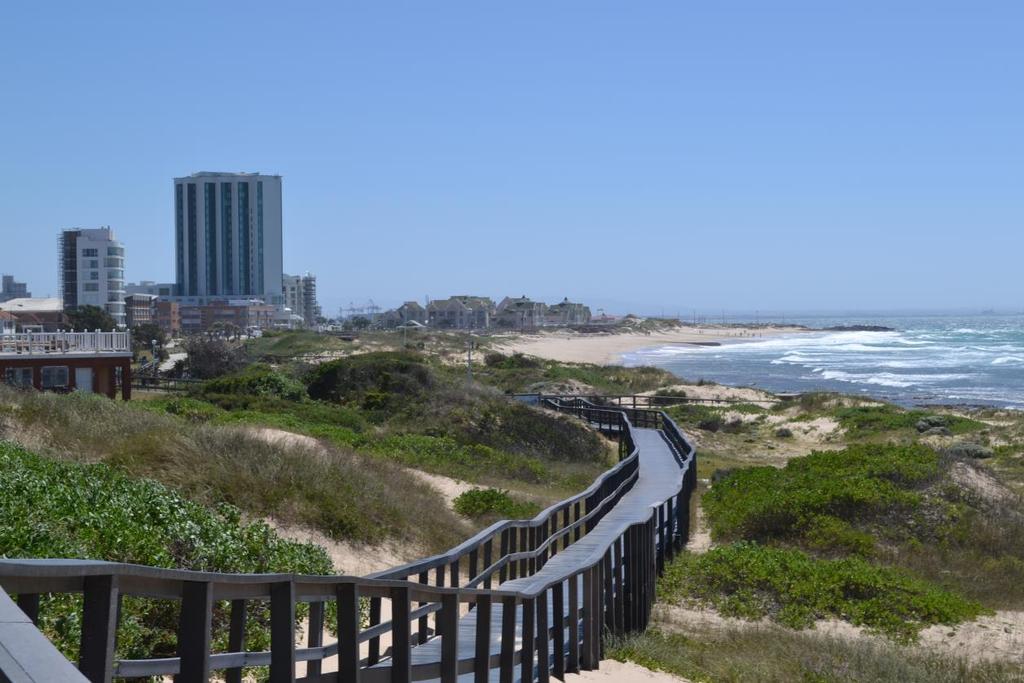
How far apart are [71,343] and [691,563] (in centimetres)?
2337

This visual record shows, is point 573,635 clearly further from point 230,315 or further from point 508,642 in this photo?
point 230,315

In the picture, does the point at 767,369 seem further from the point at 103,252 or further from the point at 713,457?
the point at 103,252

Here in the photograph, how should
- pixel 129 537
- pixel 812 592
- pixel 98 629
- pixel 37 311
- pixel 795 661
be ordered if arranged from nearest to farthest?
pixel 98 629 < pixel 129 537 < pixel 795 661 < pixel 812 592 < pixel 37 311

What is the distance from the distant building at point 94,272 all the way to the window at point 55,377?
107 m

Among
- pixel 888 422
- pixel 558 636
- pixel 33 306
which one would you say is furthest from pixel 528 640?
pixel 33 306

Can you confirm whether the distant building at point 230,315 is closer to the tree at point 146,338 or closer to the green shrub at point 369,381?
the tree at point 146,338

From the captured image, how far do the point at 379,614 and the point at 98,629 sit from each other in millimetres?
3069

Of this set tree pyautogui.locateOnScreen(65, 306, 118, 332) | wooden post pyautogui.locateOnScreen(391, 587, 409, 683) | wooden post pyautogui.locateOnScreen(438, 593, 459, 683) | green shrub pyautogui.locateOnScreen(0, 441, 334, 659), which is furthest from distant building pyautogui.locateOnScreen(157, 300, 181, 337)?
wooden post pyautogui.locateOnScreen(391, 587, 409, 683)

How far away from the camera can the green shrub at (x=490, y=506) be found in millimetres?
16578

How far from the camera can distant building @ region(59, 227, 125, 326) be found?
13562cm

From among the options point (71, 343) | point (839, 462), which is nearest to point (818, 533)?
point (839, 462)

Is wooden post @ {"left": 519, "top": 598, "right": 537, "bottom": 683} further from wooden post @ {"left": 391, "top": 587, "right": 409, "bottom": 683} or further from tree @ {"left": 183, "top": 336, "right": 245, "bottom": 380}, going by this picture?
tree @ {"left": 183, "top": 336, "right": 245, "bottom": 380}

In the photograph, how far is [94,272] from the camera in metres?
136

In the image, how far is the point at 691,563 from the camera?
14.1 m
